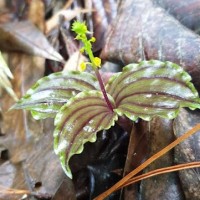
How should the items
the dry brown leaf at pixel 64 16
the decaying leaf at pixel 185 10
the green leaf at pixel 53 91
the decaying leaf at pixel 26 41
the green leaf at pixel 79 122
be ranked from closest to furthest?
the green leaf at pixel 79 122 → the green leaf at pixel 53 91 → the decaying leaf at pixel 185 10 → the decaying leaf at pixel 26 41 → the dry brown leaf at pixel 64 16

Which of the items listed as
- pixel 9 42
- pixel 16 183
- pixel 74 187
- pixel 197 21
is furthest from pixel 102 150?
pixel 9 42

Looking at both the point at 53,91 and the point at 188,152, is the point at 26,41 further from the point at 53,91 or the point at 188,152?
the point at 188,152

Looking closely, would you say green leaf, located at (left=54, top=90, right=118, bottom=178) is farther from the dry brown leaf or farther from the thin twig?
the dry brown leaf

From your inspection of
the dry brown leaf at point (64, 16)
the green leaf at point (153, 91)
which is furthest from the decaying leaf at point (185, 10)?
the dry brown leaf at point (64, 16)

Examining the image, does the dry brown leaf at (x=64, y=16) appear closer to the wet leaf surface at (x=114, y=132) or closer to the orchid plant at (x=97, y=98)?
the wet leaf surface at (x=114, y=132)

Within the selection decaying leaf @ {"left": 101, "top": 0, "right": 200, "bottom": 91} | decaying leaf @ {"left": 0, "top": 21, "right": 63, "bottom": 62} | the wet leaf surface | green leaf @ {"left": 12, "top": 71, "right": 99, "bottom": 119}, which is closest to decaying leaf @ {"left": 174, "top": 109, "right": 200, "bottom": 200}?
the wet leaf surface

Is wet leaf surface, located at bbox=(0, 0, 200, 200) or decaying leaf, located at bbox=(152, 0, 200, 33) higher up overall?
decaying leaf, located at bbox=(152, 0, 200, 33)

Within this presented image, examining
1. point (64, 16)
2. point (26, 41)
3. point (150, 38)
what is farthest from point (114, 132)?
point (64, 16)
